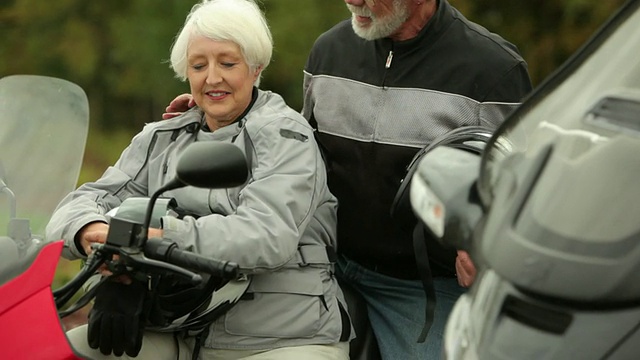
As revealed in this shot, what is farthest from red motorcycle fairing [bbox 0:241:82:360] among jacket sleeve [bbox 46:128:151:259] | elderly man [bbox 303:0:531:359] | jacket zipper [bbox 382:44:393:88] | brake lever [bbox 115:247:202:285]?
jacket zipper [bbox 382:44:393:88]

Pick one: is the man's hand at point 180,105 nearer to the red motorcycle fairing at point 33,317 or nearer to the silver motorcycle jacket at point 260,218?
the silver motorcycle jacket at point 260,218

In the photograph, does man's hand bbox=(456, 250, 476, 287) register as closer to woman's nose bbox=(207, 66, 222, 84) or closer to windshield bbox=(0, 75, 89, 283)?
woman's nose bbox=(207, 66, 222, 84)

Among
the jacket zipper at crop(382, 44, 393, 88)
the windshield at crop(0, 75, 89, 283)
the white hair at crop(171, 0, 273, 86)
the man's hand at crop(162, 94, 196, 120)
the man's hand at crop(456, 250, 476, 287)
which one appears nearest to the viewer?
the windshield at crop(0, 75, 89, 283)

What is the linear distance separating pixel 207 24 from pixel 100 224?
0.69m

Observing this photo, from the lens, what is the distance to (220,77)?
3.34 metres

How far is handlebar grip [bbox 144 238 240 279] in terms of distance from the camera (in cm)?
257

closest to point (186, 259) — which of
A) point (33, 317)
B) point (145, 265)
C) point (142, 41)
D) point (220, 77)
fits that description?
point (145, 265)

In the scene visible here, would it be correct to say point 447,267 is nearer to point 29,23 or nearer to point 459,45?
point 459,45

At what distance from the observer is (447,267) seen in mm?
3430

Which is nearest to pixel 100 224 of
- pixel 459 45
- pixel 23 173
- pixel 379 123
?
pixel 23 173

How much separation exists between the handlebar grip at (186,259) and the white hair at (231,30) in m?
0.92

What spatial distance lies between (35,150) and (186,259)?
427 mm

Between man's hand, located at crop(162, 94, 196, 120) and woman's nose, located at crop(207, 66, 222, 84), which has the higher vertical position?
woman's nose, located at crop(207, 66, 222, 84)

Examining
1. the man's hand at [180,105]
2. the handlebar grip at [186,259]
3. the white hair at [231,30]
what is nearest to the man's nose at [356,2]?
the white hair at [231,30]
